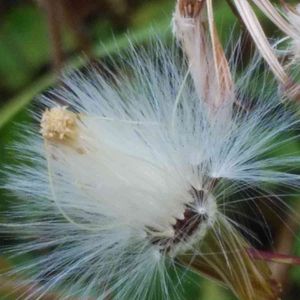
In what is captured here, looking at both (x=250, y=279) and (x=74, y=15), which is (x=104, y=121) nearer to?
(x=250, y=279)

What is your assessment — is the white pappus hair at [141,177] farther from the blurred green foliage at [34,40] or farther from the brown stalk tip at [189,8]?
the blurred green foliage at [34,40]

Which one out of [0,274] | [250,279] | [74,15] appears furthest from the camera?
[74,15]

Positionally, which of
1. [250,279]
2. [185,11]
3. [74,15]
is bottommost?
[250,279]

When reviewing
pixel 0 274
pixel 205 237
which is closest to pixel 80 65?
pixel 0 274

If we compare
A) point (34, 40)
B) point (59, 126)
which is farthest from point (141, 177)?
point (34, 40)

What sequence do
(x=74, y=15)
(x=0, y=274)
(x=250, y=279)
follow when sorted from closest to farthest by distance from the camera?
1. (x=250, y=279)
2. (x=0, y=274)
3. (x=74, y=15)

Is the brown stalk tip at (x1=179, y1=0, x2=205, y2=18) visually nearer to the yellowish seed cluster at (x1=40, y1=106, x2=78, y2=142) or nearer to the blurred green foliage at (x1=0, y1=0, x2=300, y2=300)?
the yellowish seed cluster at (x1=40, y1=106, x2=78, y2=142)

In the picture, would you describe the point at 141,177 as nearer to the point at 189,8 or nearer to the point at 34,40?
the point at 189,8
